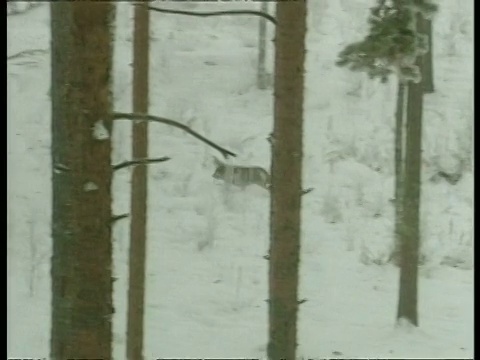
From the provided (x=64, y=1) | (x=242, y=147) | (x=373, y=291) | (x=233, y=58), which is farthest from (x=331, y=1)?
(x=64, y=1)

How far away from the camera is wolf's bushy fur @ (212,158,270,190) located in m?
18.3

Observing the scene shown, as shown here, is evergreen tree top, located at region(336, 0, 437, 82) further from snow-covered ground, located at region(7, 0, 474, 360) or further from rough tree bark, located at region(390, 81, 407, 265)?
snow-covered ground, located at region(7, 0, 474, 360)

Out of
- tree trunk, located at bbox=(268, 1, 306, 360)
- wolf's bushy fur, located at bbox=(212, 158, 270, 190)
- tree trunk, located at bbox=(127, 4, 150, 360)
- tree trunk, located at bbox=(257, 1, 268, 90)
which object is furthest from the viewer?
tree trunk, located at bbox=(257, 1, 268, 90)

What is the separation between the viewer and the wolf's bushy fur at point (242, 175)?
18.3 m

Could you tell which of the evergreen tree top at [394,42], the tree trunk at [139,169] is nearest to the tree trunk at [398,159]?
the evergreen tree top at [394,42]

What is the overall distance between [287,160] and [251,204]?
34.1ft

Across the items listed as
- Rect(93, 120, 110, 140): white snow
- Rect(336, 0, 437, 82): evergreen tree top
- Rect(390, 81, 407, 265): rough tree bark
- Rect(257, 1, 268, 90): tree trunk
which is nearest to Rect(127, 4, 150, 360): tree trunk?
Rect(336, 0, 437, 82): evergreen tree top

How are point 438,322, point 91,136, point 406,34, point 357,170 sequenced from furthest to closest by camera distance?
point 357,170 < point 438,322 < point 406,34 < point 91,136

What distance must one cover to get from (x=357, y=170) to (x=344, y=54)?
6.60 meters

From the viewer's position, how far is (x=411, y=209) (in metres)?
12.5

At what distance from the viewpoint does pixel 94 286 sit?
409 cm

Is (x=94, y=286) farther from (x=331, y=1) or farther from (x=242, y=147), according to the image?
(x=331, y=1)

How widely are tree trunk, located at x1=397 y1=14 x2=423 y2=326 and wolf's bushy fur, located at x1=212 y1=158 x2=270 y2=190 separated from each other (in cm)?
600

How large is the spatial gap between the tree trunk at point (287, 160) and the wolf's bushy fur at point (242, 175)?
10.8 metres
